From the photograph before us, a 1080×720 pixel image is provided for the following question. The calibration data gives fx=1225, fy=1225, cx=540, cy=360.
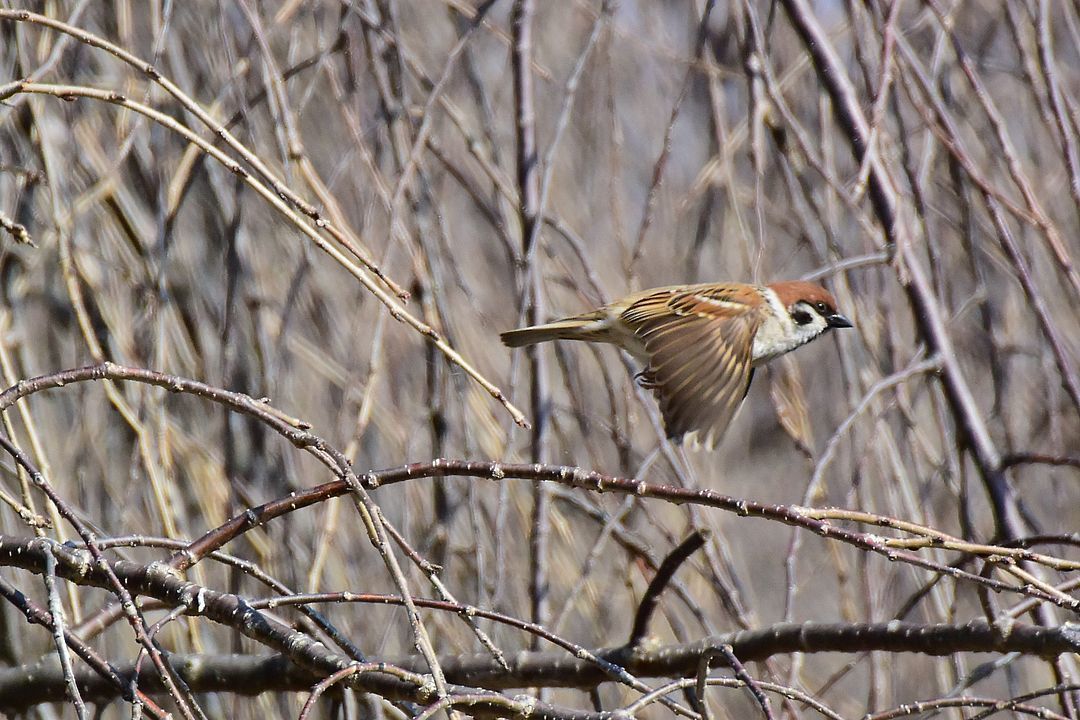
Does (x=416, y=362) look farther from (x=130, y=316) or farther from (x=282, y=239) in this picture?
(x=130, y=316)

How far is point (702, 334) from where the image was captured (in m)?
2.59

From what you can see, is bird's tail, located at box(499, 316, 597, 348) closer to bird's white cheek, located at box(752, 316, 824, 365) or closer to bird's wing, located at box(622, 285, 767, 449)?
bird's wing, located at box(622, 285, 767, 449)

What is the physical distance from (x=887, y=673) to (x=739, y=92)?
1.88m

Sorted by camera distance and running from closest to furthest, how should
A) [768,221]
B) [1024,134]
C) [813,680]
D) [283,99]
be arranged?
[283,99], [768,221], [1024,134], [813,680]

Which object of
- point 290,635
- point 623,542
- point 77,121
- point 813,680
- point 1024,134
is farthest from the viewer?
point 813,680

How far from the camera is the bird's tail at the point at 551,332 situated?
214 cm

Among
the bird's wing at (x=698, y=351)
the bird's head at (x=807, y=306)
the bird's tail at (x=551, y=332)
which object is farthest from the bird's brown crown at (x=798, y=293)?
the bird's tail at (x=551, y=332)

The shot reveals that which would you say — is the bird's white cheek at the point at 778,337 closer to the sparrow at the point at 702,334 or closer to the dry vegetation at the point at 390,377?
the sparrow at the point at 702,334

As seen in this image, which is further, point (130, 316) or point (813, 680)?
point (813, 680)

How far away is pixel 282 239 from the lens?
8.14 ft

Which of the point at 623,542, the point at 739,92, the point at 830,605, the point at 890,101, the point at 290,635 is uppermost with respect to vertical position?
the point at 739,92

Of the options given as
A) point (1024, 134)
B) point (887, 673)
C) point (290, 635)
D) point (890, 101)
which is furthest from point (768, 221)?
point (290, 635)

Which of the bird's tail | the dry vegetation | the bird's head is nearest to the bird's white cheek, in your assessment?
the bird's head

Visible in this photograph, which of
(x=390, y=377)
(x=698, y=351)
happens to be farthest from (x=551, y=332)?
(x=390, y=377)
